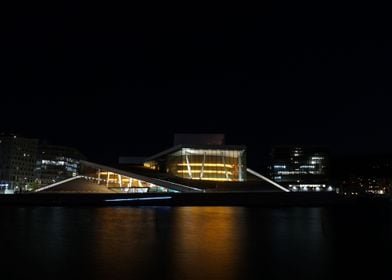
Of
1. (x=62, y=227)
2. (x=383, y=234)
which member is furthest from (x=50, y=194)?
(x=383, y=234)

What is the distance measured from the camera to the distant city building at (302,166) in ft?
341

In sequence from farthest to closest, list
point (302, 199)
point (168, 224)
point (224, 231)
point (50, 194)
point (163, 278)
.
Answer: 1. point (302, 199)
2. point (50, 194)
3. point (168, 224)
4. point (224, 231)
5. point (163, 278)

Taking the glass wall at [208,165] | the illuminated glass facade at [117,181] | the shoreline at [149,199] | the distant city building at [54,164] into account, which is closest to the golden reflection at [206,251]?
the shoreline at [149,199]

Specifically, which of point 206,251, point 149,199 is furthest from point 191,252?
point 149,199

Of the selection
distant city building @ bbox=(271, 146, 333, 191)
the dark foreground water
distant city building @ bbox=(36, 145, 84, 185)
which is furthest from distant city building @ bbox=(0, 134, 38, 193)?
the dark foreground water

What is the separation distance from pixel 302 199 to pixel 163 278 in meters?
43.4

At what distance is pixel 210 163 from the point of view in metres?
56.9

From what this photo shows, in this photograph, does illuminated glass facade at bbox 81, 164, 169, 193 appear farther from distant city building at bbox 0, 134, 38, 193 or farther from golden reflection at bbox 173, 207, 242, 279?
distant city building at bbox 0, 134, 38, 193

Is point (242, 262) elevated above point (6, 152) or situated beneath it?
situated beneath

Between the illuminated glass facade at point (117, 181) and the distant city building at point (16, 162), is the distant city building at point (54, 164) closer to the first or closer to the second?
the distant city building at point (16, 162)

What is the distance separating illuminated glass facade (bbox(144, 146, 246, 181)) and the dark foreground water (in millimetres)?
34251

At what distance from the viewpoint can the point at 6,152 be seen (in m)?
88.0

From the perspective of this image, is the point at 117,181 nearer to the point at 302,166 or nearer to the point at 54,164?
the point at 54,164

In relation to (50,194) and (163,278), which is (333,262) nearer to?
(163,278)
